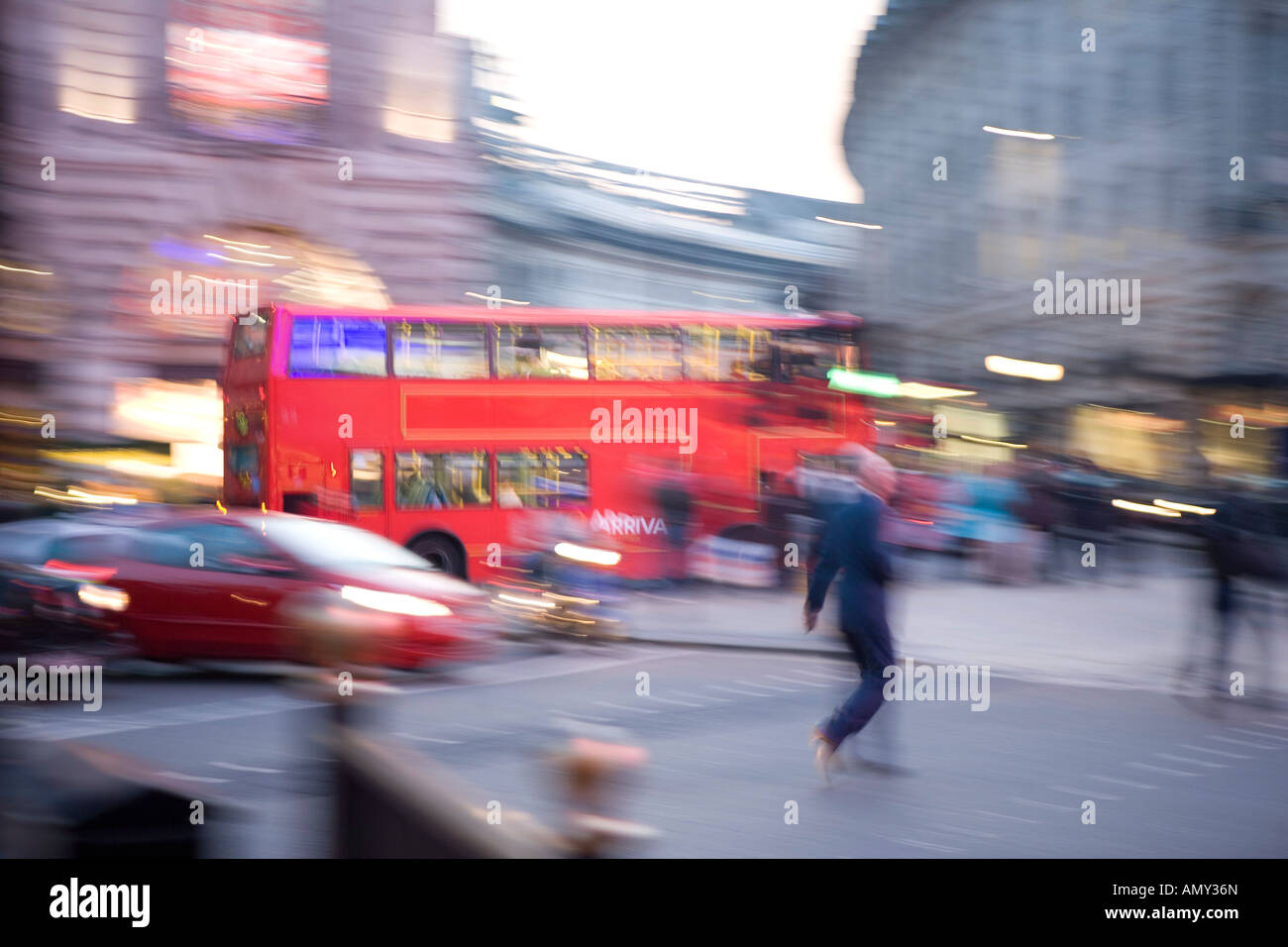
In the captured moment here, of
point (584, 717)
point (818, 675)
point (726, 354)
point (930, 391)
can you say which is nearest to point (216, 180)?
point (726, 354)

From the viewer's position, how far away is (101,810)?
2604 mm

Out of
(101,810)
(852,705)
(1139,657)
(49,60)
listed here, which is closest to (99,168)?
(49,60)

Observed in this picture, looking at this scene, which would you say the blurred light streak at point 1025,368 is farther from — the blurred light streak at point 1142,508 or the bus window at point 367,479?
the bus window at point 367,479

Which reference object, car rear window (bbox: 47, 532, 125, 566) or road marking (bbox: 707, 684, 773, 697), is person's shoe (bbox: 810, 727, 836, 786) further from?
car rear window (bbox: 47, 532, 125, 566)

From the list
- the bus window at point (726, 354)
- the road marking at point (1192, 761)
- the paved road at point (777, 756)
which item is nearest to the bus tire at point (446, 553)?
the bus window at point (726, 354)

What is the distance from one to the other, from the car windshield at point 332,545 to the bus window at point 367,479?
5.09m

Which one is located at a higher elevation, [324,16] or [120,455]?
[324,16]

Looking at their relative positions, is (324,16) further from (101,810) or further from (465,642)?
(101,810)

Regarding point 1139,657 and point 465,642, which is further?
point 1139,657

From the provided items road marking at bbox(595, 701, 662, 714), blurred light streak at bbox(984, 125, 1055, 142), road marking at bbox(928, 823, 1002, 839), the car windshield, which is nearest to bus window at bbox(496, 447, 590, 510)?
the car windshield

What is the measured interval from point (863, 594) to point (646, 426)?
396 inches

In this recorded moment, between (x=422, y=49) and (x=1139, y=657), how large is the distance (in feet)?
61.7

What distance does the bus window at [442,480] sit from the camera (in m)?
16.1

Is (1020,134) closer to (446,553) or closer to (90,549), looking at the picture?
(446,553)
